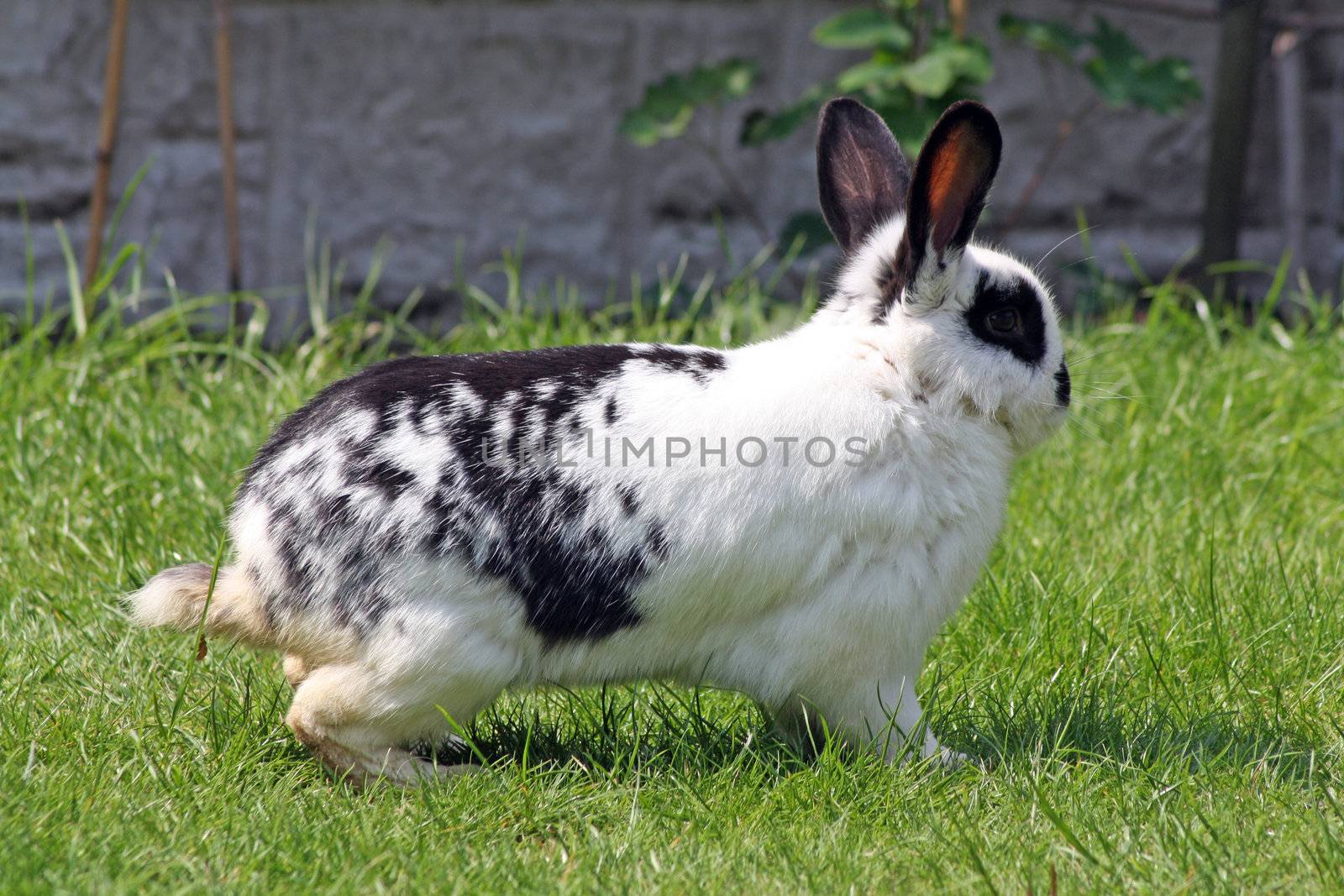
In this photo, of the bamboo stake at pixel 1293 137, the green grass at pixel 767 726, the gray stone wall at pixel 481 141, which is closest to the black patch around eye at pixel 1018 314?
the green grass at pixel 767 726

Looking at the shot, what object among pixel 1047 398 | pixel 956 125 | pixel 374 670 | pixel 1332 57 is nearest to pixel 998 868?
pixel 1047 398

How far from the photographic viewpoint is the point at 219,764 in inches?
94.7

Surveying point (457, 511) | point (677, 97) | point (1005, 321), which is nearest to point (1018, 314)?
point (1005, 321)

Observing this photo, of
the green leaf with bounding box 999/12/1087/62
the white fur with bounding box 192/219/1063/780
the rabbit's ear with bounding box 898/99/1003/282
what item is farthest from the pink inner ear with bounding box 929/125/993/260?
the green leaf with bounding box 999/12/1087/62

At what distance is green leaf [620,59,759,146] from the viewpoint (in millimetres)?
4785

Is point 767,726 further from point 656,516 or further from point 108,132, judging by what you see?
point 108,132

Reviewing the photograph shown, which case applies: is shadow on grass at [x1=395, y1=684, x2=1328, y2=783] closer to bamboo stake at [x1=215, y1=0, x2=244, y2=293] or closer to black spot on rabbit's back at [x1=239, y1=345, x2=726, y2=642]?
black spot on rabbit's back at [x1=239, y1=345, x2=726, y2=642]

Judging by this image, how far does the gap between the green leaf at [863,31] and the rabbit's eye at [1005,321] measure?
7.80ft

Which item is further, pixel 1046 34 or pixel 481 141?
pixel 481 141

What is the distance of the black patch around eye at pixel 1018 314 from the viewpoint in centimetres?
248

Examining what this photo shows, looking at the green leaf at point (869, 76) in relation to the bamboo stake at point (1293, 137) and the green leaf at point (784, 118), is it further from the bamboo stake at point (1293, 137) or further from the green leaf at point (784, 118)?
the bamboo stake at point (1293, 137)

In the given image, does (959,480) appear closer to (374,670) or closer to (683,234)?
(374,670)

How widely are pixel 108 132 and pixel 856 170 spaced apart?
114 inches

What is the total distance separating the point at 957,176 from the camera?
2.36 metres
